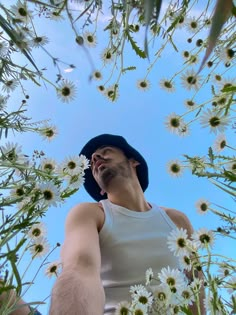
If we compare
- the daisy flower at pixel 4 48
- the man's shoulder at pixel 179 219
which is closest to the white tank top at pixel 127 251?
the man's shoulder at pixel 179 219

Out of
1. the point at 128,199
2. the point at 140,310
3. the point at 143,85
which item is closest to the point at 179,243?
the point at 140,310

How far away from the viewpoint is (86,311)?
785 millimetres

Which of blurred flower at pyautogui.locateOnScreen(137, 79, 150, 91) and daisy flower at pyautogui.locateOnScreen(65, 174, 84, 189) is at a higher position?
blurred flower at pyautogui.locateOnScreen(137, 79, 150, 91)

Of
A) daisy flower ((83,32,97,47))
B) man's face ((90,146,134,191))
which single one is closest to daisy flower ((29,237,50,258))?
man's face ((90,146,134,191))

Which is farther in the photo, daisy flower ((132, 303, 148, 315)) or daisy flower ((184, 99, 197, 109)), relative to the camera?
daisy flower ((184, 99, 197, 109))

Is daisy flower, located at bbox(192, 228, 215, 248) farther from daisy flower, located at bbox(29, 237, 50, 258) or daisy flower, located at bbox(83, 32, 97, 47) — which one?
daisy flower, located at bbox(83, 32, 97, 47)

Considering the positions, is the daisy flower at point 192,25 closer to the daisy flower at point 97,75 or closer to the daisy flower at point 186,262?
the daisy flower at point 97,75

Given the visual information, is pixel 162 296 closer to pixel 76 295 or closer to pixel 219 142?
pixel 76 295

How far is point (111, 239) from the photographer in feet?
3.92

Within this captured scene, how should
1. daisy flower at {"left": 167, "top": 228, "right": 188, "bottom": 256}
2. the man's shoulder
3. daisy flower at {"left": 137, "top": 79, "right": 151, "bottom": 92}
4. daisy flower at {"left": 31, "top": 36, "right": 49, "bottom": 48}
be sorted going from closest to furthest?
daisy flower at {"left": 167, "top": 228, "right": 188, "bottom": 256} < daisy flower at {"left": 31, "top": 36, "right": 49, "bottom": 48} < the man's shoulder < daisy flower at {"left": 137, "top": 79, "right": 151, "bottom": 92}

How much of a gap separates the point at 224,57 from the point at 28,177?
1.41ft

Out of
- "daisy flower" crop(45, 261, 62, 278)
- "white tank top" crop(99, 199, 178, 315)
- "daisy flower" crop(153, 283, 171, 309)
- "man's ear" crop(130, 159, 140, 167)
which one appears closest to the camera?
"daisy flower" crop(153, 283, 171, 309)

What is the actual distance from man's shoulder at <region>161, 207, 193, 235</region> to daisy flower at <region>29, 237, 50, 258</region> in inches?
26.0

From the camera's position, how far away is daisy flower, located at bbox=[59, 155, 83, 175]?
89 cm
